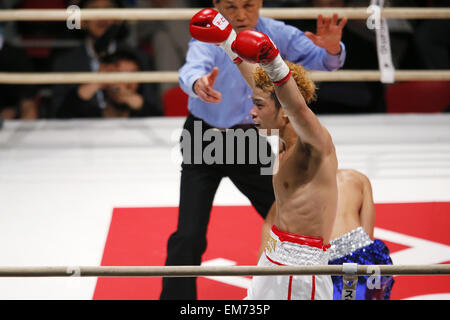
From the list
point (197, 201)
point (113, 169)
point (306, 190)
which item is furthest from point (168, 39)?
point (306, 190)

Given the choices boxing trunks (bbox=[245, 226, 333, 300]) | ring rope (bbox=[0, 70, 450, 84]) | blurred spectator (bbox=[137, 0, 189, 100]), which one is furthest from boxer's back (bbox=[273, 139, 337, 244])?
blurred spectator (bbox=[137, 0, 189, 100])

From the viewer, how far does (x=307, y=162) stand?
6.90 feet

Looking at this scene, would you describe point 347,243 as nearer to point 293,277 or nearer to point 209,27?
point 293,277

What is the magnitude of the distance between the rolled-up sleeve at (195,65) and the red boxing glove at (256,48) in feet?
2.34

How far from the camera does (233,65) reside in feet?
8.99

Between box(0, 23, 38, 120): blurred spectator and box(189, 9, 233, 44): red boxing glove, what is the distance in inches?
110

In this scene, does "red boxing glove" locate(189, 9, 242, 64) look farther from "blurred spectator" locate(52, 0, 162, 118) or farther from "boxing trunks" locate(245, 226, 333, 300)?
"blurred spectator" locate(52, 0, 162, 118)

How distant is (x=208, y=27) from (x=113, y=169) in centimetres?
196

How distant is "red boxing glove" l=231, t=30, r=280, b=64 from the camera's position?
180cm

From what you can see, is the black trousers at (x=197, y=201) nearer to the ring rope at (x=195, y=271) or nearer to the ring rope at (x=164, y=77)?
the ring rope at (x=195, y=271)

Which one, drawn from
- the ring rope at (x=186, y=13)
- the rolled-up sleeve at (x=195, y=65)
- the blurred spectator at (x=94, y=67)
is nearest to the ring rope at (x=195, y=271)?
the rolled-up sleeve at (x=195, y=65)

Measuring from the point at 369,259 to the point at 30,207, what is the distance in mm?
1850

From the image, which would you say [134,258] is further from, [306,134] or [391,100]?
[391,100]
